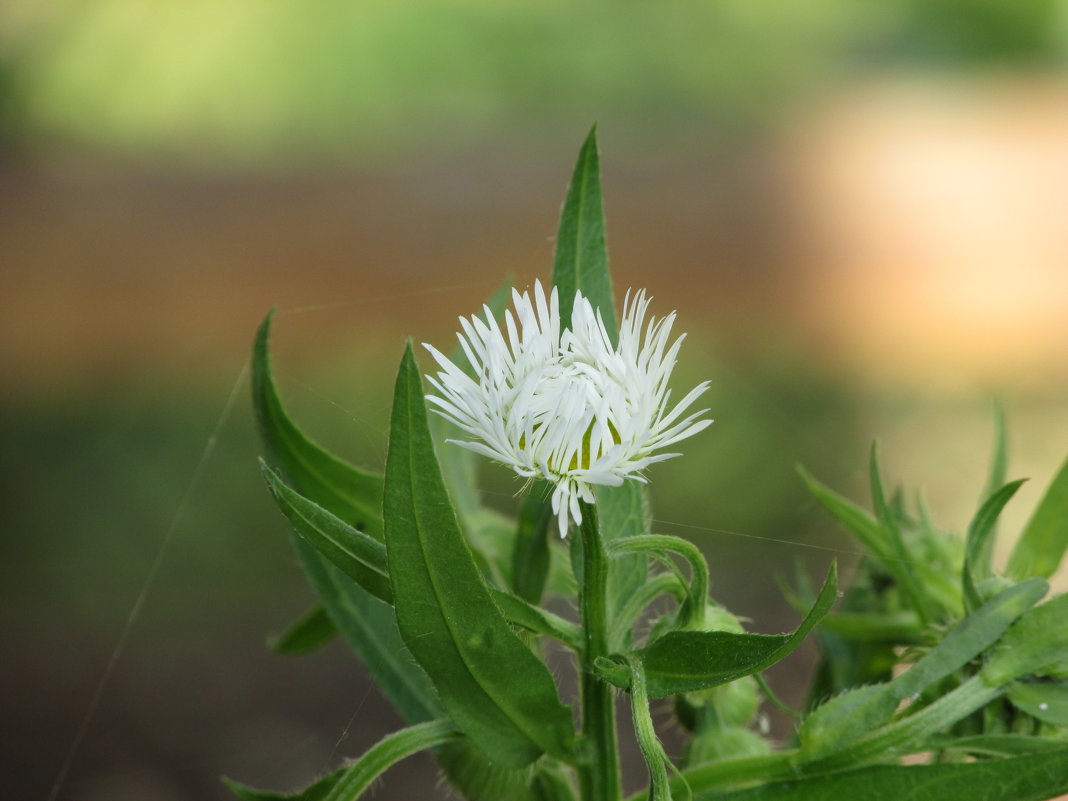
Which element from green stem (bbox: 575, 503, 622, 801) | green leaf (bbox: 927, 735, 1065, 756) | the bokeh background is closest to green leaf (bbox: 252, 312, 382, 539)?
green stem (bbox: 575, 503, 622, 801)

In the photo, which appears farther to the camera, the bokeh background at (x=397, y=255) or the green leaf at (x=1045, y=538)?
the bokeh background at (x=397, y=255)

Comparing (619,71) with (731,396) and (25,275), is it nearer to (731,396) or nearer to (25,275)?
(25,275)

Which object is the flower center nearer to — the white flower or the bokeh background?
the white flower

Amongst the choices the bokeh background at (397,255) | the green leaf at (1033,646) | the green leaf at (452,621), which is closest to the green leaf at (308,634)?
the green leaf at (452,621)

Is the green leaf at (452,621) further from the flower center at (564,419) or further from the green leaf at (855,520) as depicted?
the green leaf at (855,520)

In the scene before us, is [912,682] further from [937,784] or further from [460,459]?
[460,459]
